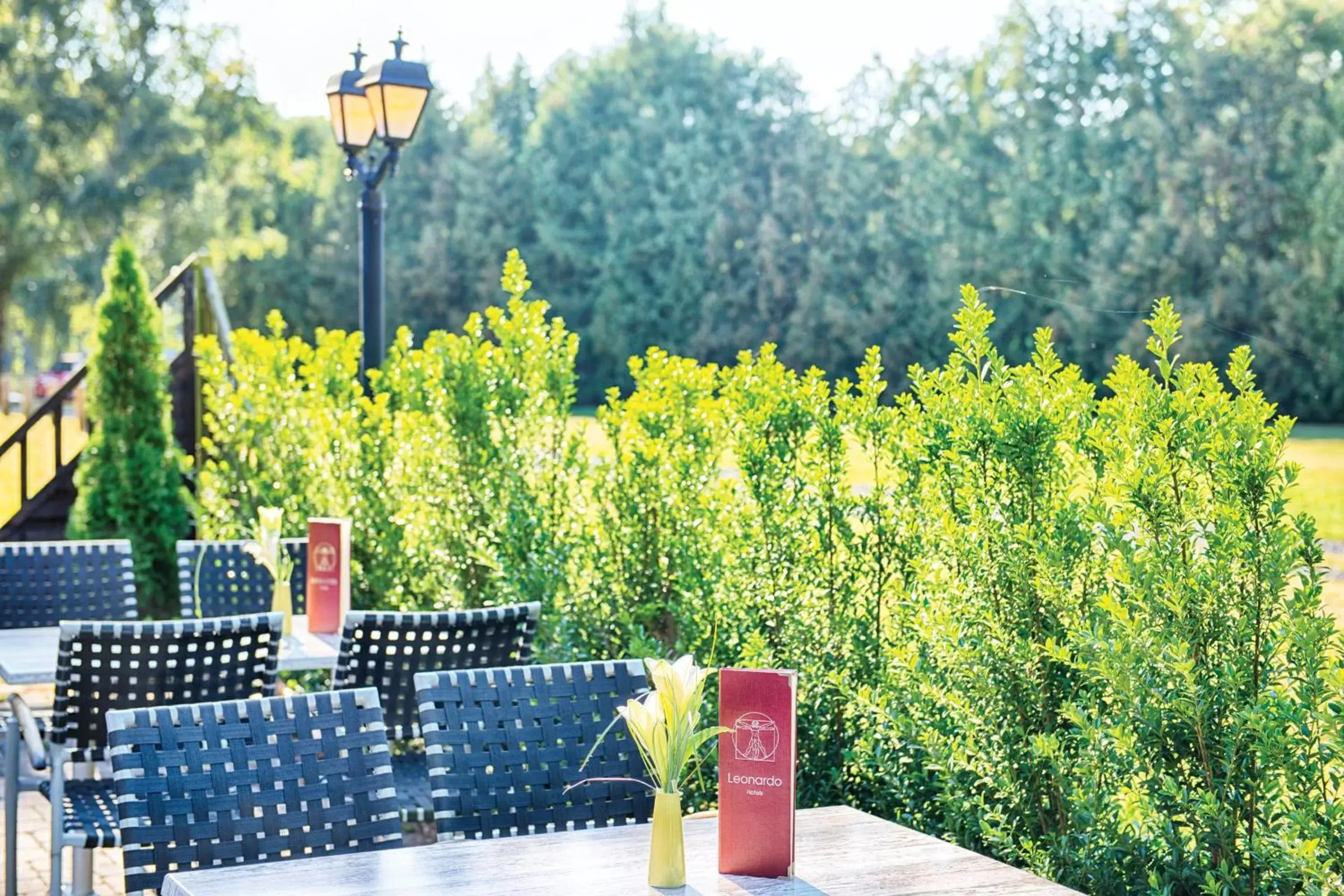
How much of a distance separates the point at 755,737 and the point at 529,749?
827mm

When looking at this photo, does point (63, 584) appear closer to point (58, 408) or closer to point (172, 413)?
point (58, 408)

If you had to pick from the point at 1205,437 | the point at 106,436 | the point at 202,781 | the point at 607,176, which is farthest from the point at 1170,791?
the point at 607,176

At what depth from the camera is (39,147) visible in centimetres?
2866

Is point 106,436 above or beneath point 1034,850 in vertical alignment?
above

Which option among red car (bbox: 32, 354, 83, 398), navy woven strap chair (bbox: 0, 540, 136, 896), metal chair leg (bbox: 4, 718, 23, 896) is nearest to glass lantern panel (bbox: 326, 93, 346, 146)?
navy woven strap chair (bbox: 0, 540, 136, 896)

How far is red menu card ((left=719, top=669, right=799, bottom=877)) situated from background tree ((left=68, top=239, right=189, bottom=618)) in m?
7.15

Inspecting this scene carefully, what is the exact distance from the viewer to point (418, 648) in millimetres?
3852

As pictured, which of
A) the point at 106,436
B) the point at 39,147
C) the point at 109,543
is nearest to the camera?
the point at 109,543

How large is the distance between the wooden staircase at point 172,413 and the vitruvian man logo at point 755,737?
7.67m

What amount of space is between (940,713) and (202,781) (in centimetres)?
149

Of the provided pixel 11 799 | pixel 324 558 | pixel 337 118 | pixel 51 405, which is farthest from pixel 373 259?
pixel 11 799

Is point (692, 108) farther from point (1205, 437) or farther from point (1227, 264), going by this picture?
point (1205, 437)

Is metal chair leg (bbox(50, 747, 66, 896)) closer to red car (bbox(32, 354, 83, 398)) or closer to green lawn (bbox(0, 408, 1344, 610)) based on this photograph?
green lawn (bbox(0, 408, 1344, 610))

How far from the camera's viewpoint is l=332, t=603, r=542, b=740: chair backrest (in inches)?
150
